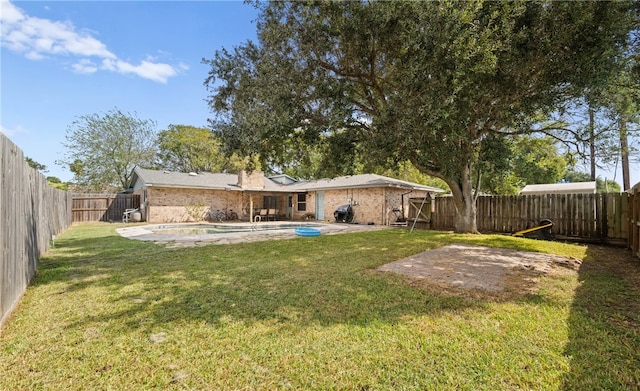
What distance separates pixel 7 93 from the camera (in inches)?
552

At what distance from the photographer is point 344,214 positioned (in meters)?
18.1

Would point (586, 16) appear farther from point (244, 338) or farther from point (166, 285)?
point (166, 285)

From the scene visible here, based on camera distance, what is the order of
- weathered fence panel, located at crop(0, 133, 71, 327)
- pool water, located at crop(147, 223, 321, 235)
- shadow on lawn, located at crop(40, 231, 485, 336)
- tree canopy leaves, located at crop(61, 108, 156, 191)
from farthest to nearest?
tree canopy leaves, located at crop(61, 108, 156, 191) < pool water, located at crop(147, 223, 321, 235) < shadow on lawn, located at crop(40, 231, 485, 336) < weathered fence panel, located at crop(0, 133, 71, 327)

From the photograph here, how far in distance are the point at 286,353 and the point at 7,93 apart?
19316mm

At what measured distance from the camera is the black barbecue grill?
18.0 metres

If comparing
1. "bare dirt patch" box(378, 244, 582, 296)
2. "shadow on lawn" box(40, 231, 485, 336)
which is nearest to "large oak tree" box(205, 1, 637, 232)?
"bare dirt patch" box(378, 244, 582, 296)

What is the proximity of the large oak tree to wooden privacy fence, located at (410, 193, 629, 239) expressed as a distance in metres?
3.07

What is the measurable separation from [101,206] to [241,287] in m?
18.9

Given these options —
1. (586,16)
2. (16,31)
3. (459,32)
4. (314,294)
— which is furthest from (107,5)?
(586,16)

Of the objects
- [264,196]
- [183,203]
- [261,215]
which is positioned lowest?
[261,215]

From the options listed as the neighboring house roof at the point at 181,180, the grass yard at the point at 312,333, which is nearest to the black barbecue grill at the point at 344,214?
the neighboring house roof at the point at 181,180

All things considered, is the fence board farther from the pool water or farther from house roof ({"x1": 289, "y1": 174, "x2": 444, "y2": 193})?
the pool water

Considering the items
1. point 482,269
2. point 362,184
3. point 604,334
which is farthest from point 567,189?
point 604,334

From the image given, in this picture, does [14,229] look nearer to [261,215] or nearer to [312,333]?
[312,333]
